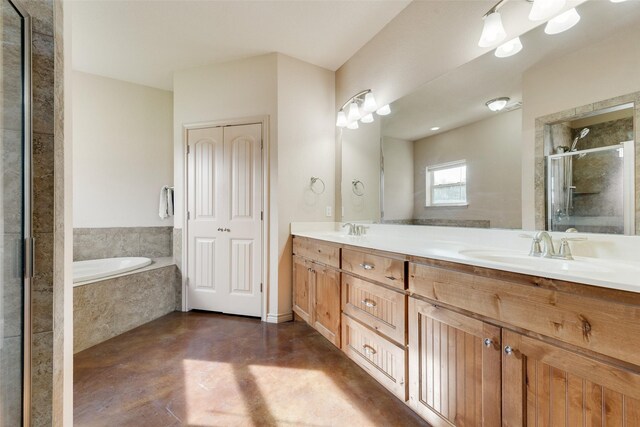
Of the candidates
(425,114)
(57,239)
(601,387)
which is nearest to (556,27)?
(425,114)

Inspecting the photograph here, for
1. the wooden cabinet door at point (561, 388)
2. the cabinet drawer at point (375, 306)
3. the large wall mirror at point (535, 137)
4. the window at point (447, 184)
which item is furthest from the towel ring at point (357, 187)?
the wooden cabinet door at point (561, 388)

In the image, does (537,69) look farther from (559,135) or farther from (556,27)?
(559,135)

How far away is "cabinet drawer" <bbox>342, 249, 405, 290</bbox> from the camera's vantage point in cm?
144

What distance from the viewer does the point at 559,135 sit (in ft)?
4.40

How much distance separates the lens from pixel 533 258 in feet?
4.10

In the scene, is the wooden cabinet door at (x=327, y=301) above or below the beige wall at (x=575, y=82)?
below

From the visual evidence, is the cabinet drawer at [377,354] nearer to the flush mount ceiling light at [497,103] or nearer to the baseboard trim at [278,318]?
the baseboard trim at [278,318]

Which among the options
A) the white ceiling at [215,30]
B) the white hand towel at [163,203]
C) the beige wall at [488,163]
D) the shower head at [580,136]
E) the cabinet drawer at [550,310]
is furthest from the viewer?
the white hand towel at [163,203]

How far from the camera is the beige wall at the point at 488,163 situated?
60.6 inches

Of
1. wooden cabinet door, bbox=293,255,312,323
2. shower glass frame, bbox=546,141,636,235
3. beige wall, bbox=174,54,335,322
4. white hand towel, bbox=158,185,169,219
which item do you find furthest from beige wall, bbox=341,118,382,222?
white hand towel, bbox=158,185,169,219

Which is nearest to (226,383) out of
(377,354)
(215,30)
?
(377,354)

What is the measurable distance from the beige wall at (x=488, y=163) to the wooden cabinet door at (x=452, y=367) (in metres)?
0.73

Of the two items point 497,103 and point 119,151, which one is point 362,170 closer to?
point 497,103

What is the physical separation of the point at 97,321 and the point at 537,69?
3.44 m
